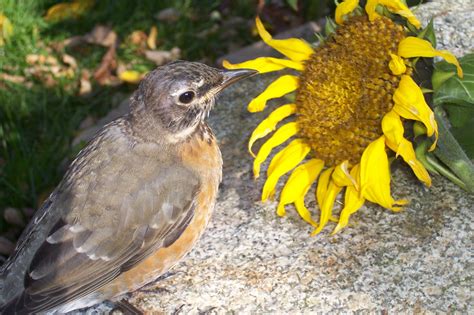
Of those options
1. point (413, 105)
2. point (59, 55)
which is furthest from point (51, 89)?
point (413, 105)

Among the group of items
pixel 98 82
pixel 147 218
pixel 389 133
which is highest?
pixel 389 133

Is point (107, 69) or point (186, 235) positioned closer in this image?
point (186, 235)

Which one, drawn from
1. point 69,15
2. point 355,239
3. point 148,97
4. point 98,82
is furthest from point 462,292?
point 69,15

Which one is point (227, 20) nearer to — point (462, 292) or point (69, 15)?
point (69, 15)

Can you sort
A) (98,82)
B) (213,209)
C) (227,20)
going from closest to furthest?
1. (213,209)
2. (98,82)
3. (227,20)

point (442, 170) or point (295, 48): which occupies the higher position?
point (295, 48)

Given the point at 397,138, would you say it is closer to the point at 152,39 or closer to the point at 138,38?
the point at 152,39

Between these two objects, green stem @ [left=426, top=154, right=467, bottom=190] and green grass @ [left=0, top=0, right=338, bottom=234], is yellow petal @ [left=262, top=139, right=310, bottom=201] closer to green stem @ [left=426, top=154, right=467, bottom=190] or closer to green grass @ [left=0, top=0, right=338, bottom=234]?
green stem @ [left=426, top=154, right=467, bottom=190]
